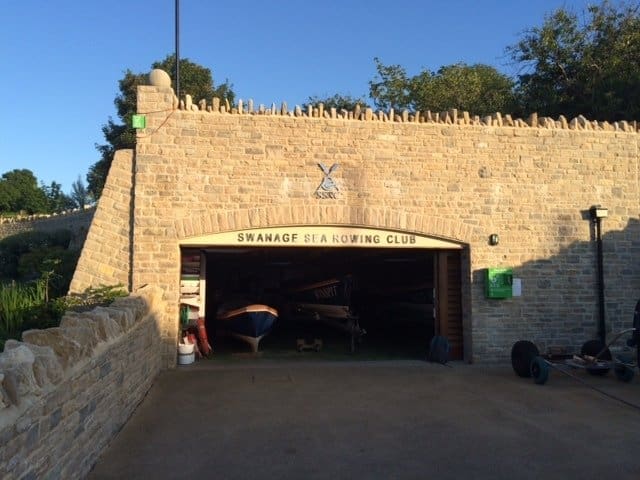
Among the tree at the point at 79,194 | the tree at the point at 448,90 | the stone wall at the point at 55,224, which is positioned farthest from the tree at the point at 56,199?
the tree at the point at 448,90

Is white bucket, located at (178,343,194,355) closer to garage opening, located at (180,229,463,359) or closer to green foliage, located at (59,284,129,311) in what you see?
garage opening, located at (180,229,463,359)

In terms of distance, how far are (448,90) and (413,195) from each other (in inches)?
616

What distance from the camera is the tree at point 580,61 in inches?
725

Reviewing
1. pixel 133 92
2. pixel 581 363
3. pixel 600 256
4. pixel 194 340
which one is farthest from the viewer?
pixel 133 92

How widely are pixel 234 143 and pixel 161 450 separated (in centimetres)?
609

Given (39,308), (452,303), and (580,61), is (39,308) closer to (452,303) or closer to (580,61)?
(452,303)

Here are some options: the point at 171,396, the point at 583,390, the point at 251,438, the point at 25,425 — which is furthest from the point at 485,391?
the point at 25,425

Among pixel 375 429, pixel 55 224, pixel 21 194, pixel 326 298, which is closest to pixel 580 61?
pixel 326 298

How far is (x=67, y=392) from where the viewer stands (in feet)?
13.2

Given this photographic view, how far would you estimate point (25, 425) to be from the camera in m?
3.15

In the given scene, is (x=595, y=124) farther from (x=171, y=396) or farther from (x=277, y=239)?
(x=171, y=396)

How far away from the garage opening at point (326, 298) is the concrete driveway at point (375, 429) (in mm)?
2188

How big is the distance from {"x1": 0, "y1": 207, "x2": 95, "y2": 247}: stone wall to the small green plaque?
13.9m

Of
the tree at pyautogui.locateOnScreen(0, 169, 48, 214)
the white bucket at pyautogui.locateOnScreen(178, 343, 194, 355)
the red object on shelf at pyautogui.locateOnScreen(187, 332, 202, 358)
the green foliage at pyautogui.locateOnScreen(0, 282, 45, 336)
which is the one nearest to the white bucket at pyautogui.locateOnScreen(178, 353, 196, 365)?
the white bucket at pyautogui.locateOnScreen(178, 343, 194, 355)
